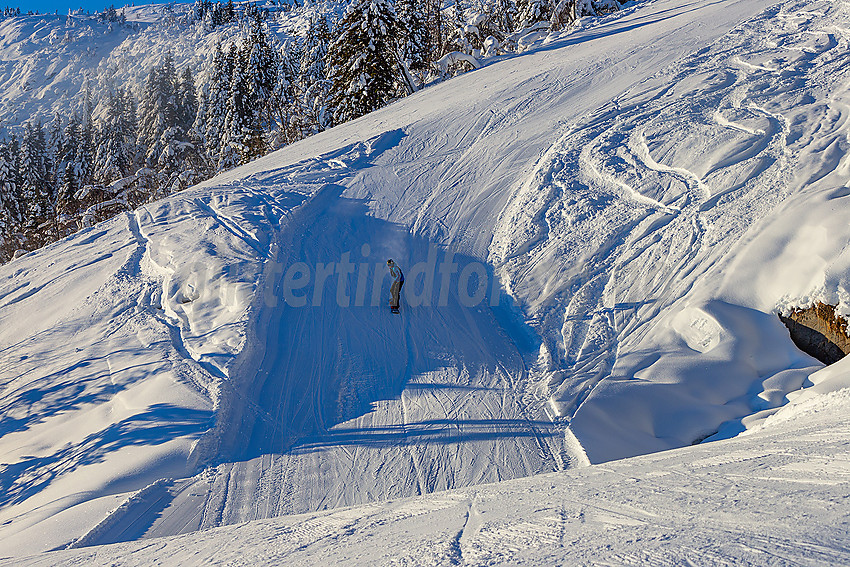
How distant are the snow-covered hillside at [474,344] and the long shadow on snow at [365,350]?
5cm

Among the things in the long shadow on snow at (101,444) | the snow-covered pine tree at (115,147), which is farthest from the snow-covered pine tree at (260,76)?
the long shadow on snow at (101,444)

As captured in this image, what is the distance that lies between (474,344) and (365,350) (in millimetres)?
1856

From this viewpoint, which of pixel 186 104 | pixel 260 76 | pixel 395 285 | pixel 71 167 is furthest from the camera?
pixel 186 104

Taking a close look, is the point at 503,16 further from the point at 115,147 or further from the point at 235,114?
the point at 115,147

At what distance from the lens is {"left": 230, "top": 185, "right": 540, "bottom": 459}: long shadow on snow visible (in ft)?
25.7

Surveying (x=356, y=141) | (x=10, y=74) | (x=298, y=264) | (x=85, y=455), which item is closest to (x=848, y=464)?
(x=85, y=455)

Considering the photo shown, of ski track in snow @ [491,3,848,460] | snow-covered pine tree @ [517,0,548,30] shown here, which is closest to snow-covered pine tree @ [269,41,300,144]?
snow-covered pine tree @ [517,0,548,30]

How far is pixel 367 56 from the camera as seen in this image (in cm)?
2414

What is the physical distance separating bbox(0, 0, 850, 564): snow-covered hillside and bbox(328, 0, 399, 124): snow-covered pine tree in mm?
8844

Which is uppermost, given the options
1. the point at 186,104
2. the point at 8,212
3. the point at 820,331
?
the point at 186,104

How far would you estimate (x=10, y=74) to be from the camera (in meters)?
131

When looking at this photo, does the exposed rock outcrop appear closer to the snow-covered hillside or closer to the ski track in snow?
the snow-covered hillside

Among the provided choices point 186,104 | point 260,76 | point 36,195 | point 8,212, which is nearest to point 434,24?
point 260,76

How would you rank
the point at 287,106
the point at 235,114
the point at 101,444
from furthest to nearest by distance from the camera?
1. the point at 235,114
2. the point at 287,106
3. the point at 101,444
